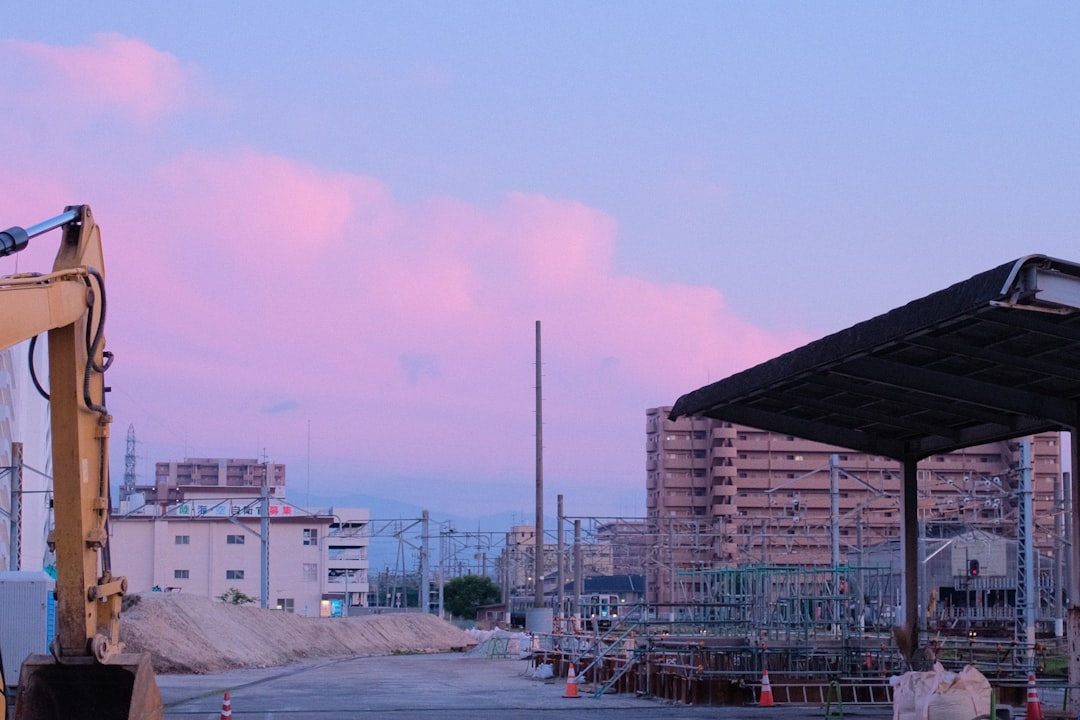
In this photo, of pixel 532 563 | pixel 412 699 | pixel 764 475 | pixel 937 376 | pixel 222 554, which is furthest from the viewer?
pixel 532 563

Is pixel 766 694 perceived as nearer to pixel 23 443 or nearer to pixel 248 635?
pixel 248 635

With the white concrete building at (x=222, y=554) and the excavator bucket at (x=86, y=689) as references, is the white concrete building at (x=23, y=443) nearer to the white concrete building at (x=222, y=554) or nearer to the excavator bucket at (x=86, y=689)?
the white concrete building at (x=222, y=554)

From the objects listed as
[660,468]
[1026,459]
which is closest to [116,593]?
[1026,459]

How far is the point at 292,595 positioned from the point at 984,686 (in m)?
90.0

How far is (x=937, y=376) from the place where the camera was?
21.1 meters

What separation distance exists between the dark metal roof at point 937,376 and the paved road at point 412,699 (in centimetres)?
539

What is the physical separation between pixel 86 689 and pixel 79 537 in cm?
146

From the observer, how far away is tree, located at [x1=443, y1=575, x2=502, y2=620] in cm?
12694

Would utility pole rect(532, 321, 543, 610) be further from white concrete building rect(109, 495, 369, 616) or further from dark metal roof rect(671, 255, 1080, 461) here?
white concrete building rect(109, 495, 369, 616)

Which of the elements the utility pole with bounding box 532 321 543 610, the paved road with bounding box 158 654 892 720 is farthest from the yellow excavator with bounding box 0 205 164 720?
the utility pole with bounding box 532 321 543 610

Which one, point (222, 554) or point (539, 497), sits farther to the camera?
point (222, 554)

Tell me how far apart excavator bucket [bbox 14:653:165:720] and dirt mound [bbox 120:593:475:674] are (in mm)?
31410

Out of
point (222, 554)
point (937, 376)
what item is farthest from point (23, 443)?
point (937, 376)

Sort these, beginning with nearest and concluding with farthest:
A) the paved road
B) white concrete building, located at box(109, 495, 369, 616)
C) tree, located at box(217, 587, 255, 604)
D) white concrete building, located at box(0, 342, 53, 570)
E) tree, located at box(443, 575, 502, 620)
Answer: the paved road
tree, located at box(217, 587, 255, 604)
white concrete building, located at box(0, 342, 53, 570)
white concrete building, located at box(109, 495, 369, 616)
tree, located at box(443, 575, 502, 620)
